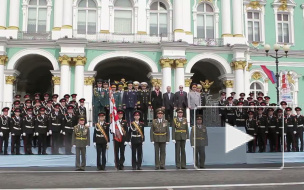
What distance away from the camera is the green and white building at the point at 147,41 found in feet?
80.9

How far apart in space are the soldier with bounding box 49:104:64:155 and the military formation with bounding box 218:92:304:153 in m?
6.33

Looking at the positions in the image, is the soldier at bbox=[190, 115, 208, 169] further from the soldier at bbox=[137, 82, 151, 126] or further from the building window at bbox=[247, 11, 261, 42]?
the building window at bbox=[247, 11, 261, 42]

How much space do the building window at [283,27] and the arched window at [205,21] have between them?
5.77m

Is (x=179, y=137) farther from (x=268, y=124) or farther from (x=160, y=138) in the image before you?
(x=268, y=124)

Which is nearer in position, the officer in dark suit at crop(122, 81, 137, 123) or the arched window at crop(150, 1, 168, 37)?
the officer in dark suit at crop(122, 81, 137, 123)

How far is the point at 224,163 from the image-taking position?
13734 mm

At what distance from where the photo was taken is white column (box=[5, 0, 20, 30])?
82.8ft

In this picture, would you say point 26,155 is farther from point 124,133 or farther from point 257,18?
point 257,18

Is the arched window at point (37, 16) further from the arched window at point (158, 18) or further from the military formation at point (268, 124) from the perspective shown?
the military formation at point (268, 124)

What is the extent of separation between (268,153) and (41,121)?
29.3ft

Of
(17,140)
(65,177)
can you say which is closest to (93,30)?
(17,140)

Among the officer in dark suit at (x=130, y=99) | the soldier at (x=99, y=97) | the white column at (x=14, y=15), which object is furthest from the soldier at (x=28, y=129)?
the white column at (x=14, y=15)

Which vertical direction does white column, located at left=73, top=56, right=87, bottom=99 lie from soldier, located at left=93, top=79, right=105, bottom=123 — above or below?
above

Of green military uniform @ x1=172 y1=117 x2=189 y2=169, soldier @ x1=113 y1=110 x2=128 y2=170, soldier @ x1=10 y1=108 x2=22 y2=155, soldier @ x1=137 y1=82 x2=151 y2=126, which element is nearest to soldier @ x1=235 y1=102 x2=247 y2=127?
green military uniform @ x1=172 y1=117 x2=189 y2=169
